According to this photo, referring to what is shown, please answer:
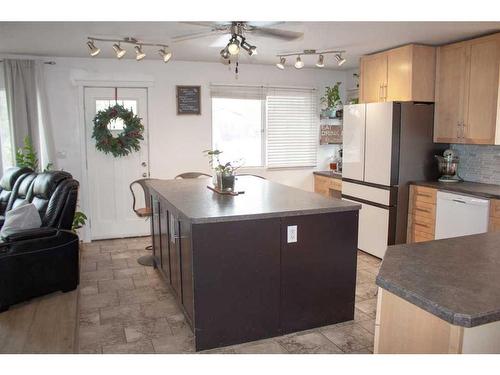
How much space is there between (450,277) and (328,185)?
15.0 feet

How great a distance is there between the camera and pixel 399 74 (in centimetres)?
466

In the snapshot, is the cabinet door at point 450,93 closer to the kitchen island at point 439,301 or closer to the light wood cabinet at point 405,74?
the light wood cabinet at point 405,74

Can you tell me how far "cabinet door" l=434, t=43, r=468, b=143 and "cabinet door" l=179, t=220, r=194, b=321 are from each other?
120 inches

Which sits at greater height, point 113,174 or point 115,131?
point 115,131

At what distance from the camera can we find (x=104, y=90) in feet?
18.1

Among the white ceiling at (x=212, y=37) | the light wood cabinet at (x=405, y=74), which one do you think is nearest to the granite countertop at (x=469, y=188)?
the light wood cabinet at (x=405, y=74)

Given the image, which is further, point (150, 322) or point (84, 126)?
point (84, 126)

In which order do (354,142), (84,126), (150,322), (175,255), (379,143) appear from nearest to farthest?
1. (150,322)
2. (175,255)
3. (379,143)
4. (354,142)
5. (84,126)

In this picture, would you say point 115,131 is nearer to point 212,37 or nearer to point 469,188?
point 212,37

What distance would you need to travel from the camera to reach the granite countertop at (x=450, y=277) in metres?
1.35

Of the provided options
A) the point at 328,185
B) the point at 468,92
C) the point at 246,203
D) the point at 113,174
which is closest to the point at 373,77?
the point at 468,92

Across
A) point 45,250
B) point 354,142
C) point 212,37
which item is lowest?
point 45,250
